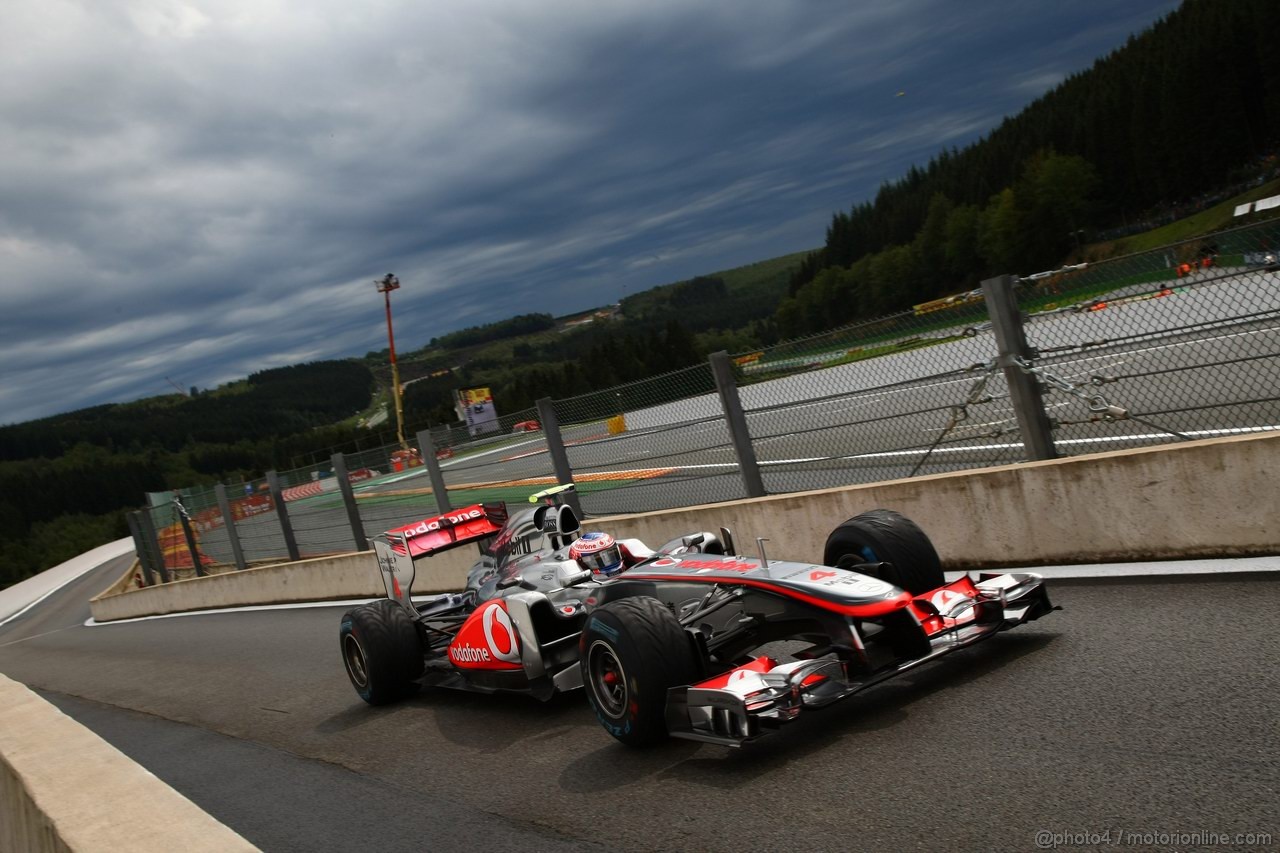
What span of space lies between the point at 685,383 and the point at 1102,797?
641cm

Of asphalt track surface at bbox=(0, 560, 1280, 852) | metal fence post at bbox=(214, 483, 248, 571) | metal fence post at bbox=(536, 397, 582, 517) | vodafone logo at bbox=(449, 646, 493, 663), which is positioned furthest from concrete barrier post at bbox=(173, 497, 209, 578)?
vodafone logo at bbox=(449, 646, 493, 663)

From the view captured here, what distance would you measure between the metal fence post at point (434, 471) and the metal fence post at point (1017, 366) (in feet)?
26.5

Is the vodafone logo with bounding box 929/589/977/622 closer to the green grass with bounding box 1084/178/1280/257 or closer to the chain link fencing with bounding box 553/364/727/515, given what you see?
the chain link fencing with bounding box 553/364/727/515

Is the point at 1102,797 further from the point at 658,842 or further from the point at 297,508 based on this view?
the point at 297,508

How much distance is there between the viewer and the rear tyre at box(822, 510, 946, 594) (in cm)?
583

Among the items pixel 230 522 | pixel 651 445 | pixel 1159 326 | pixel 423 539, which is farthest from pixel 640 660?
pixel 230 522

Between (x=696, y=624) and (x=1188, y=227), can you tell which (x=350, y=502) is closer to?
(x=696, y=624)

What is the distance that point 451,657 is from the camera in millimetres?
7168

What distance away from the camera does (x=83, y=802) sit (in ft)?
14.0

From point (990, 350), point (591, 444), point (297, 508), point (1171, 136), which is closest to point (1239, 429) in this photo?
point (990, 350)

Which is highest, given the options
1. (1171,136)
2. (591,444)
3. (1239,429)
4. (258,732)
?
(1171,136)

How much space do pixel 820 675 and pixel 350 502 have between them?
11.8 m

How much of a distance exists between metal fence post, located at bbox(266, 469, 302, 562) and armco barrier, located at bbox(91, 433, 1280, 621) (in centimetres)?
966

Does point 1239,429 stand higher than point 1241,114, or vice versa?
point 1241,114
